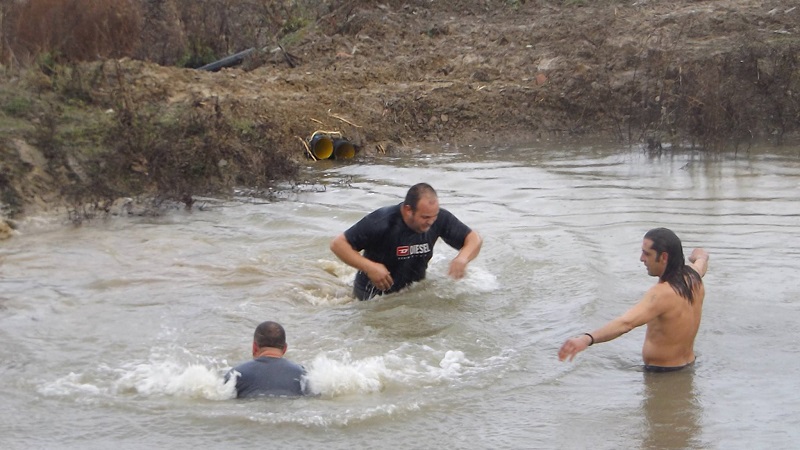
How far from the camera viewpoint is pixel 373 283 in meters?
9.02

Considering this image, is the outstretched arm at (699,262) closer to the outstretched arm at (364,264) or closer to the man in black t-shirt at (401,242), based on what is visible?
the man in black t-shirt at (401,242)

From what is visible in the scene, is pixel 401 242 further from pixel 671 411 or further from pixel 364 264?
pixel 671 411

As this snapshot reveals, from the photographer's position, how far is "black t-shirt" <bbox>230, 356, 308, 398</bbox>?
6.94 metres

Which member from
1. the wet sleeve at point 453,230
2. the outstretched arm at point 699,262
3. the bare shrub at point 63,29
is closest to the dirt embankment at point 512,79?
the bare shrub at point 63,29

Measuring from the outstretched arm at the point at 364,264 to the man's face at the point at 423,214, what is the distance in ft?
1.48

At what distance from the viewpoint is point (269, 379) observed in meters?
6.95

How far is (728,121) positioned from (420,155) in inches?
183

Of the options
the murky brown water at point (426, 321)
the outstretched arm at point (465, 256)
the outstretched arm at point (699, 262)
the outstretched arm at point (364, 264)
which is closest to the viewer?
the murky brown water at point (426, 321)

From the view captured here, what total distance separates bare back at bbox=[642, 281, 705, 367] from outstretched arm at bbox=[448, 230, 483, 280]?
1777mm

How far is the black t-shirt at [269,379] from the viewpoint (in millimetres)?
6941

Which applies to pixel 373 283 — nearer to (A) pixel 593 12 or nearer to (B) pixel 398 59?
(B) pixel 398 59

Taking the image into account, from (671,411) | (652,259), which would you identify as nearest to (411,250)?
(652,259)

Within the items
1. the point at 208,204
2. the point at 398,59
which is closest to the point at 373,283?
the point at 208,204

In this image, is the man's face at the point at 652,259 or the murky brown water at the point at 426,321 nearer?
the murky brown water at the point at 426,321
